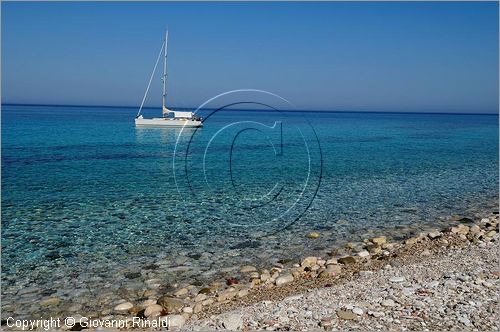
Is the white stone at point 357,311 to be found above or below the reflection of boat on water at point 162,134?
below

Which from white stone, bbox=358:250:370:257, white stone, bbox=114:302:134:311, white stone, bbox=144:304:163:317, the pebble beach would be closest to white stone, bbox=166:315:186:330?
the pebble beach

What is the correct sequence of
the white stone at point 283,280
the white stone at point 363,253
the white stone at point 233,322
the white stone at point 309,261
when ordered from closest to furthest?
1. the white stone at point 233,322
2. the white stone at point 283,280
3. the white stone at point 309,261
4. the white stone at point 363,253

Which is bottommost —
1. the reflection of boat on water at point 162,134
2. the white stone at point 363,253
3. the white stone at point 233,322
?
the white stone at point 363,253

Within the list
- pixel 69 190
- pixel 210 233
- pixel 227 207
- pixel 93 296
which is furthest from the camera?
pixel 69 190

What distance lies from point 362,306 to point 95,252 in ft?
24.0

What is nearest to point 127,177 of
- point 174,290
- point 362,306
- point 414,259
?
point 174,290

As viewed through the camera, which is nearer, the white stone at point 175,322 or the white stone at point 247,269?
the white stone at point 175,322

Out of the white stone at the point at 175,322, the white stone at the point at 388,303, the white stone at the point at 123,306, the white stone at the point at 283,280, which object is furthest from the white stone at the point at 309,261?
the white stone at the point at 123,306

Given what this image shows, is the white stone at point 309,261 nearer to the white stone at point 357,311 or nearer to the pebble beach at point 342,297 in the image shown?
the pebble beach at point 342,297

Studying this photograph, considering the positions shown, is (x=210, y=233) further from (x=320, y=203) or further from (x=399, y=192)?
(x=399, y=192)

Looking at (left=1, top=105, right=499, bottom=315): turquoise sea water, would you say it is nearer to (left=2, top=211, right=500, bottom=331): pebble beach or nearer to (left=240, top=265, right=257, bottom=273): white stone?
(left=240, top=265, right=257, bottom=273): white stone

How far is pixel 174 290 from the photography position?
8875 mm

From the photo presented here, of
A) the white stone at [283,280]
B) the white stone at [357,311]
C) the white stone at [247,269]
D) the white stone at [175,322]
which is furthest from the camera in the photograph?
the white stone at [247,269]

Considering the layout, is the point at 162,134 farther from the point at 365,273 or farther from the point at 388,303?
the point at 388,303
